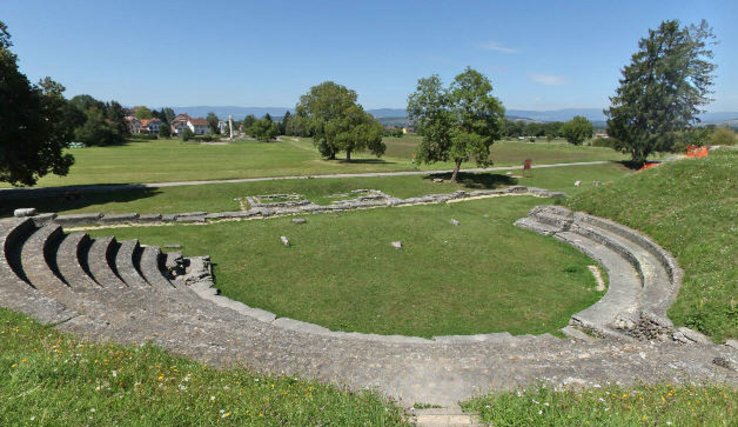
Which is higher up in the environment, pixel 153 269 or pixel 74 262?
pixel 74 262

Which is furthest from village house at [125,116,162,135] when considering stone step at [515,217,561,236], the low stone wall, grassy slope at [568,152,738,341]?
grassy slope at [568,152,738,341]

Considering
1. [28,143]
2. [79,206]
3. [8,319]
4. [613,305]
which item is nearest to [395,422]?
[8,319]

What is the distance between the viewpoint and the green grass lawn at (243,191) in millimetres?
28134

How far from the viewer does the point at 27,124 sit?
28.0 meters

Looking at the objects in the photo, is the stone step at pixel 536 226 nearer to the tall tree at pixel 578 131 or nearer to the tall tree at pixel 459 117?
the tall tree at pixel 459 117

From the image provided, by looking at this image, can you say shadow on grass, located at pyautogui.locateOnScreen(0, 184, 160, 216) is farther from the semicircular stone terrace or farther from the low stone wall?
the semicircular stone terrace

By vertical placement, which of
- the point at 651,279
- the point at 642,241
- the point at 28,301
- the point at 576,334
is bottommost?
the point at 576,334

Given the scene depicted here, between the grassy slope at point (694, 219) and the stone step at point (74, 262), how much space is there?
61.1ft

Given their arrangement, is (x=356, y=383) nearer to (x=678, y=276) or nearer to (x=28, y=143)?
(x=678, y=276)

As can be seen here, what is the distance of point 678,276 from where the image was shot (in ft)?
51.3

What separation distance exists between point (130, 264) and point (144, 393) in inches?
437

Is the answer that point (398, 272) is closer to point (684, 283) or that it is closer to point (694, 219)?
point (684, 283)

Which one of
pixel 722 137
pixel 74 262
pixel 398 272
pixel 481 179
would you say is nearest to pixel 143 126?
pixel 481 179

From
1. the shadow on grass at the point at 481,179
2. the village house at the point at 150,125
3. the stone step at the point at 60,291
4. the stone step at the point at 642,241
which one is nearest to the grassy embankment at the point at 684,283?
the stone step at the point at 642,241
